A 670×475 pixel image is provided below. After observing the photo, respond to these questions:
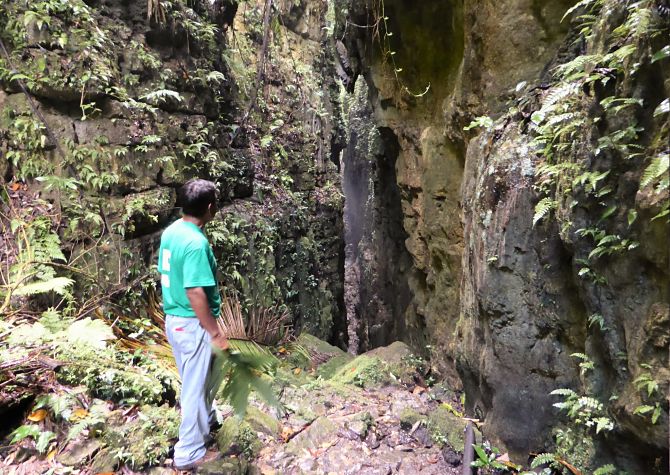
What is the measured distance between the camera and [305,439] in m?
3.57

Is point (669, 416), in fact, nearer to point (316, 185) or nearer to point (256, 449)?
point (256, 449)

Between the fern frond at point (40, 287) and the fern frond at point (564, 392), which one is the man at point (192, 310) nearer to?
the fern frond at point (40, 287)

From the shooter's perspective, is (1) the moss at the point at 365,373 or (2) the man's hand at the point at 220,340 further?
(1) the moss at the point at 365,373

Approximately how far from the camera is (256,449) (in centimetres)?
331

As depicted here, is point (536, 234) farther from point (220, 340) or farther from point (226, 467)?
point (226, 467)

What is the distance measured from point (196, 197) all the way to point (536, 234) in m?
2.53

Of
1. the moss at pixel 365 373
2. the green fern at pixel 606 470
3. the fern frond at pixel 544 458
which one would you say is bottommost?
the moss at pixel 365 373

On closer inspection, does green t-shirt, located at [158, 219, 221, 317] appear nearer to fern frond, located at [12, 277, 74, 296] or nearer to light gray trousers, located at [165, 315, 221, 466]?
light gray trousers, located at [165, 315, 221, 466]

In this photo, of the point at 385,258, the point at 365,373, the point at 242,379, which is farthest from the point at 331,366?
the point at 242,379

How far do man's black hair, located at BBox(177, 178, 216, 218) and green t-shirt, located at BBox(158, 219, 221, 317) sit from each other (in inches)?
4.0

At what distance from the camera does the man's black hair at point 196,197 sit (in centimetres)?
287

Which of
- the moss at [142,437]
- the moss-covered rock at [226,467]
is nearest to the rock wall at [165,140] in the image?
the moss at [142,437]

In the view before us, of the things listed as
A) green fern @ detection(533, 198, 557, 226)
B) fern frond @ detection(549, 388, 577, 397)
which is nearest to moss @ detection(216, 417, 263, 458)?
fern frond @ detection(549, 388, 577, 397)

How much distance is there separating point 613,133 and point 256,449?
334 cm
